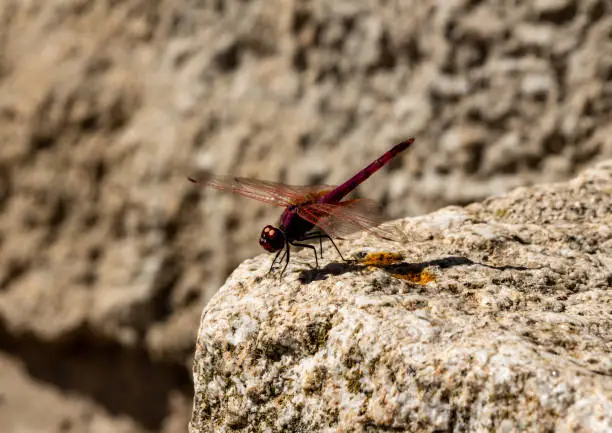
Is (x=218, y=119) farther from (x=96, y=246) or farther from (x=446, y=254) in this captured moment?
(x=446, y=254)

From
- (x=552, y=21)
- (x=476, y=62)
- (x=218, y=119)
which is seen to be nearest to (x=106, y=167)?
(x=218, y=119)

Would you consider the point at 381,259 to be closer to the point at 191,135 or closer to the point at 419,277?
the point at 419,277

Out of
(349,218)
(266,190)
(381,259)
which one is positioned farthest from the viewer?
(266,190)

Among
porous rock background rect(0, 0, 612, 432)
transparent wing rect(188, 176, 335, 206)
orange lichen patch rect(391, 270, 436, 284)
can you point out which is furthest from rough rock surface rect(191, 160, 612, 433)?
porous rock background rect(0, 0, 612, 432)

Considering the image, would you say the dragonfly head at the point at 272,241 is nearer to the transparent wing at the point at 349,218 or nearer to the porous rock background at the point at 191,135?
the transparent wing at the point at 349,218

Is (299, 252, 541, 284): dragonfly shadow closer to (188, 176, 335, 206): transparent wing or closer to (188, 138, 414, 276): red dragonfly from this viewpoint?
(188, 138, 414, 276): red dragonfly

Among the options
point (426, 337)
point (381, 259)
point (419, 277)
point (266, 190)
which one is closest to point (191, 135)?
point (266, 190)

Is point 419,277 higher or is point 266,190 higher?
point 266,190

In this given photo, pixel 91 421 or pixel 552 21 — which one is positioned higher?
pixel 552 21
